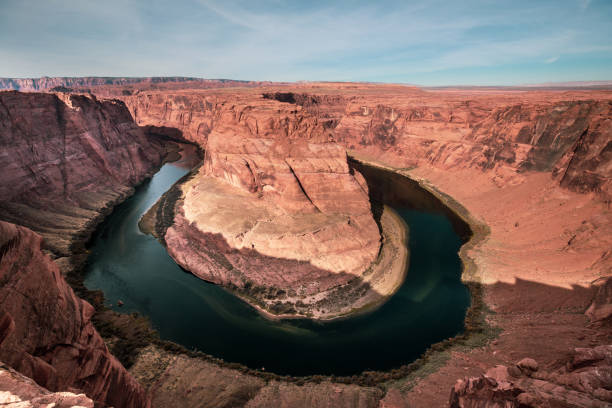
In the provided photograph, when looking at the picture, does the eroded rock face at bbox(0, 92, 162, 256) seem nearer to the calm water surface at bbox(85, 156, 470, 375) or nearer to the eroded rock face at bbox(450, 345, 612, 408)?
the calm water surface at bbox(85, 156, 470, 375)

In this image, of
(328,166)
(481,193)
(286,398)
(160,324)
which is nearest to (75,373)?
(286,398)

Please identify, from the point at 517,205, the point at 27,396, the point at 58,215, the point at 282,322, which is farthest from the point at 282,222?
the point at 517,205

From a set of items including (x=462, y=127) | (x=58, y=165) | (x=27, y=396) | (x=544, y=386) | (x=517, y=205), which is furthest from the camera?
(x=462, y=127)

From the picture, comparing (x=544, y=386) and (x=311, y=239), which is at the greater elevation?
(x=544, y=386)

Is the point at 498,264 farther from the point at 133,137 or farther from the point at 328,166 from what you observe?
the point at 133,137

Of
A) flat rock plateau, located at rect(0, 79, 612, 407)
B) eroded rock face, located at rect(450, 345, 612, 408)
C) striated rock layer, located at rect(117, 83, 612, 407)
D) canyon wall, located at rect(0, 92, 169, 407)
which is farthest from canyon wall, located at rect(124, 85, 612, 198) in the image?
eroded rock face, located at rect(450, 345, 612, 408)

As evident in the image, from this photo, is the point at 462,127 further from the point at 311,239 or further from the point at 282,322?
the point at 282,322

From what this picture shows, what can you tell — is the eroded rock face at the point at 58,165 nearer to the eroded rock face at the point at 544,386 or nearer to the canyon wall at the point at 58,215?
the canyon wall at the point at 58,215
